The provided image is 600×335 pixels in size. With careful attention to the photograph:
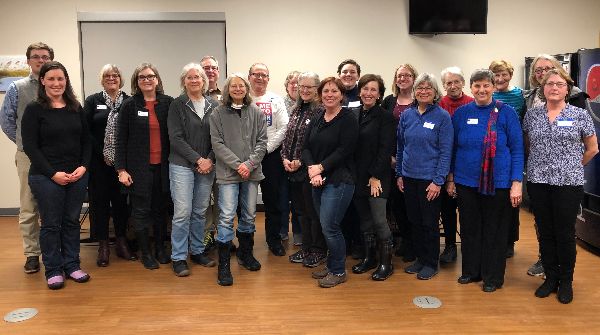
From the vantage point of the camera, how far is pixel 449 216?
391cm

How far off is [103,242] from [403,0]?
4.26 metres

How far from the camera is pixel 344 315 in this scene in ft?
9.78

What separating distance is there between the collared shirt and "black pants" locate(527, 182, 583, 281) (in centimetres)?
7

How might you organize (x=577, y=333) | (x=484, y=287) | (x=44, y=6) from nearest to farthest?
(x=577, y=333)
(x=484, y=287)
(x=44, y=6)

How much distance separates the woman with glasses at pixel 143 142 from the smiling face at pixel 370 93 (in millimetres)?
1513

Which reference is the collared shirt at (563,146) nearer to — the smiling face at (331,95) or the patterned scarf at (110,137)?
the smiling face at (331,95)

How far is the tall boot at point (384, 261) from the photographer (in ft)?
11.7

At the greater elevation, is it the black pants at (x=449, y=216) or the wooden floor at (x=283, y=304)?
the black pants at (x=449, y=216)

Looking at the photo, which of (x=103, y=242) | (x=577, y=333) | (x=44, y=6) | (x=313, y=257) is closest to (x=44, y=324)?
(x=103, y=242)

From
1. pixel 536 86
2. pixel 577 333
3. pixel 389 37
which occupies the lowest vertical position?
pixel 577 333

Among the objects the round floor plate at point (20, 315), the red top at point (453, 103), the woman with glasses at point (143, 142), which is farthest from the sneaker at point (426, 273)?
the round floor plate at point (20, 315)

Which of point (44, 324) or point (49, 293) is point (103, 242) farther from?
point (44, 324)

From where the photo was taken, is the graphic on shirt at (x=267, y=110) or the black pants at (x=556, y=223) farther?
the graphic on shirt at (x=267, y=110)

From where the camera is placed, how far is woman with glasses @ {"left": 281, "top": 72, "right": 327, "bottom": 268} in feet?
12.1
